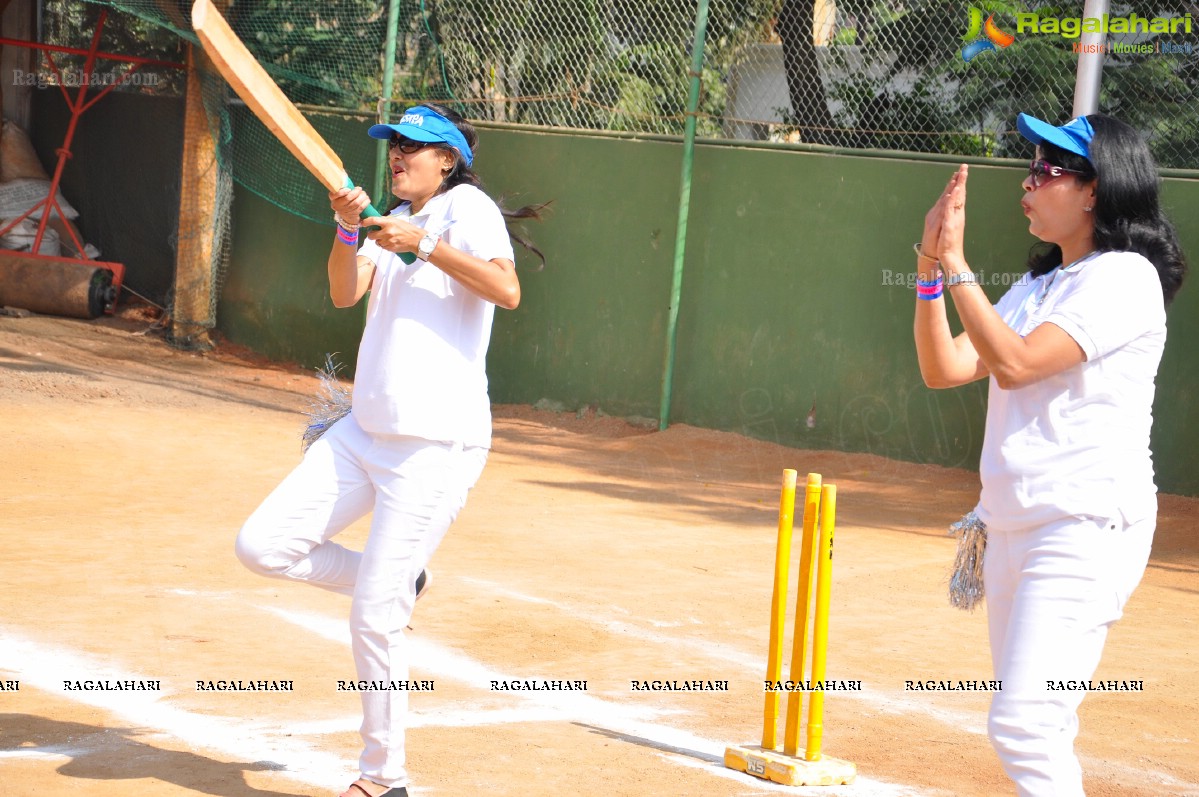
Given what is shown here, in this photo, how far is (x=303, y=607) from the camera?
21.1 feet

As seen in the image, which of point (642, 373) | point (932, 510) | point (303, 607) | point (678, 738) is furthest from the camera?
point (642, 373)

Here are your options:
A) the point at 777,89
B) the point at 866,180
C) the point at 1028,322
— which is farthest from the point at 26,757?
the point at 777,89

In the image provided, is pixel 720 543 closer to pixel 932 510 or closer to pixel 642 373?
pixel 932 510

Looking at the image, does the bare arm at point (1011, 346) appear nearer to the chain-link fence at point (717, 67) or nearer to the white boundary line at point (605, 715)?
the white boundary line at point (605, 715)

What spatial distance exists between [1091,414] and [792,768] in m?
1.80

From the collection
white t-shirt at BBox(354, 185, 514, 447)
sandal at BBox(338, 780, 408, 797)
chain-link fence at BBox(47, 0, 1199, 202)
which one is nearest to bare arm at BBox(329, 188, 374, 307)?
white t-shirt at BBox(354, 185, 514, 447)

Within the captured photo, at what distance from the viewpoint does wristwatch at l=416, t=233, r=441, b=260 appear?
396cm

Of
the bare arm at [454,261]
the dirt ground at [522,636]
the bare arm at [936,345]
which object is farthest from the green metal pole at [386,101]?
the bare arm at [936,345]

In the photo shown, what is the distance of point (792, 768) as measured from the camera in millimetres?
4473

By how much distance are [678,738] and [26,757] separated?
7.02 ft

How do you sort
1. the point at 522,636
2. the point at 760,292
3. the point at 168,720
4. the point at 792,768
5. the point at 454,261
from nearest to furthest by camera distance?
the point at 454,261 < the point at 792,768 < the point at 168,720 < the point at 522,636 < the point at 760,292

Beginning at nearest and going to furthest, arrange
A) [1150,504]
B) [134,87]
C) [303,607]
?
[1150,504] < [303,607] < [134,87]

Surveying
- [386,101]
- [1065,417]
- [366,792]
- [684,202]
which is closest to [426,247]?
[366,792]

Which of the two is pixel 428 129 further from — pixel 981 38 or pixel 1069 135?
pixel 981 38
